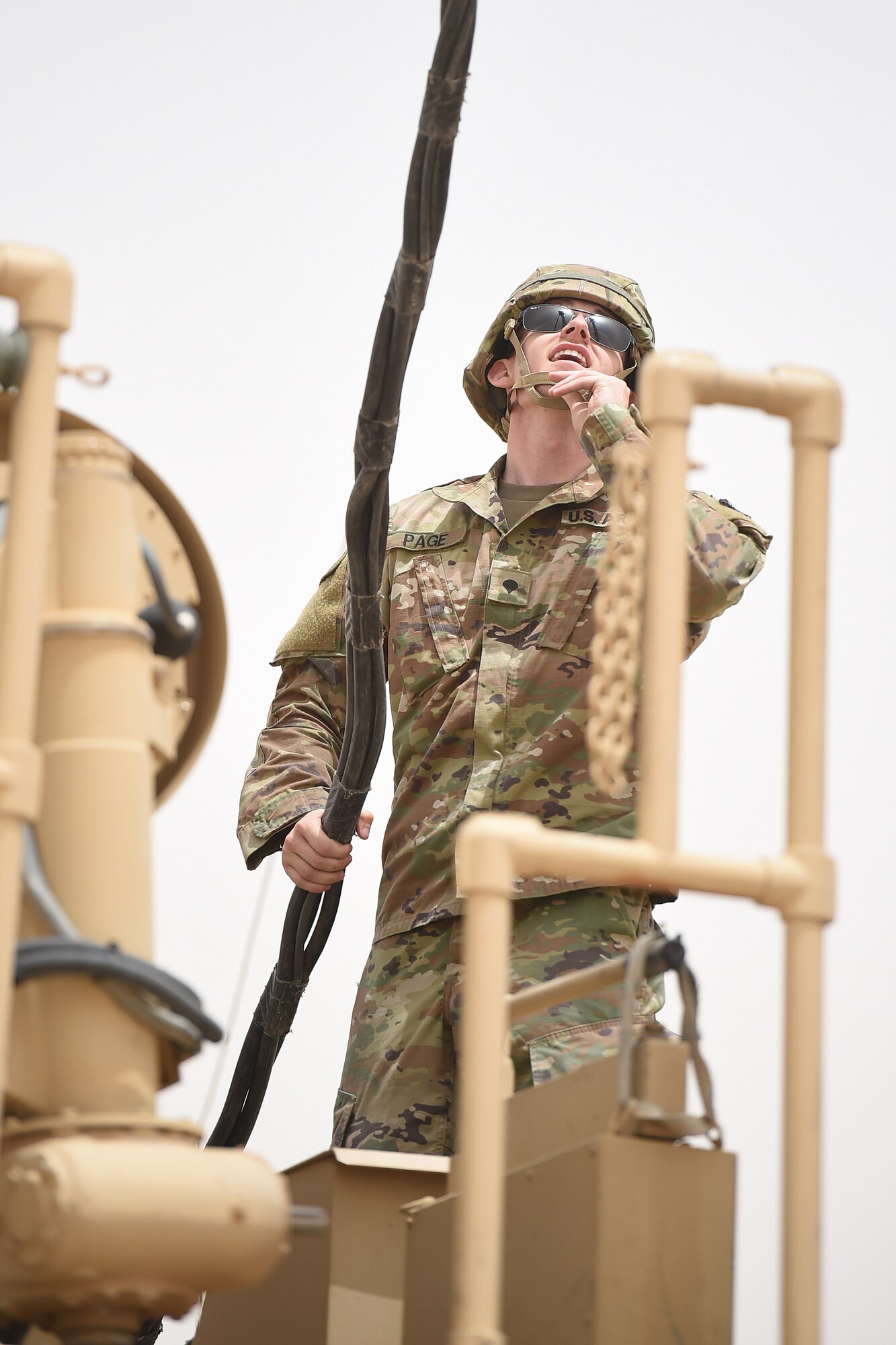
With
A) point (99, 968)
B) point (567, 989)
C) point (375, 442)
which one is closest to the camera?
point (99, 968)

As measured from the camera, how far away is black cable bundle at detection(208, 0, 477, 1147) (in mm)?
3121

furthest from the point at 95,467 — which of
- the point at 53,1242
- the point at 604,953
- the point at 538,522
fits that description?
the point at 538,522

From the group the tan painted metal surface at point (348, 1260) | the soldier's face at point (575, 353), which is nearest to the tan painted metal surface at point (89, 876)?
the tan painted metal surface at point (348, 1260)

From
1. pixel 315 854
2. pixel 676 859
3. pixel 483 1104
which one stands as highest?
pixel 315 854

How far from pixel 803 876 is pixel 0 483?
3.17 feet

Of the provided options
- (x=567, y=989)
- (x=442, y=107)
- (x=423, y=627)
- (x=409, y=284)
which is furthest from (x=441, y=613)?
(x=567, y=989)

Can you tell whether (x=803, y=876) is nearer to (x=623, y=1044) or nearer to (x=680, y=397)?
(x=623, y=1044)

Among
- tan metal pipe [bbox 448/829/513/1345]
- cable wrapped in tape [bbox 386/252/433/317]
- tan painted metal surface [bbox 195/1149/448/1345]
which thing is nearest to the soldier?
cable wrapped in tape [bbox 386/252/433/317]

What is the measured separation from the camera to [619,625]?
2.21m

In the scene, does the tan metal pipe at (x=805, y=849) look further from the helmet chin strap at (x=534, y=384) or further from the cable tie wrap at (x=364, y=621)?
the helmet chin strap at (x=534, y=384)

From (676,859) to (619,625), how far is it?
288 millimetres

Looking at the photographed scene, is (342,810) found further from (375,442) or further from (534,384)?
(534,384)

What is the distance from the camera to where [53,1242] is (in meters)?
1.85

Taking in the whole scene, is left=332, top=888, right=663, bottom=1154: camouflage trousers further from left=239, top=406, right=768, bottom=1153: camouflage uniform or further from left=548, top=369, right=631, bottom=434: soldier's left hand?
left=548, top=369, right=631, bottom=434: soldier's left hand
